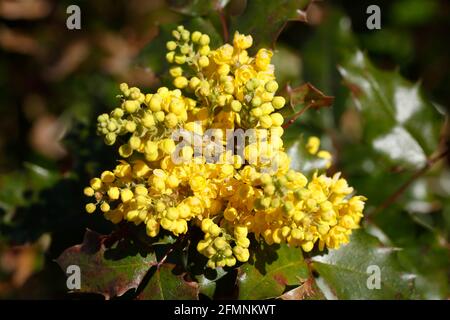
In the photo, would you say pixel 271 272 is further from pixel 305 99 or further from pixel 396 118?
pixel 396 118

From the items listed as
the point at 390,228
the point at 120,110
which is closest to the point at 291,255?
the point at 120,110

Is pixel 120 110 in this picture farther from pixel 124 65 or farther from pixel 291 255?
pixel 124 65

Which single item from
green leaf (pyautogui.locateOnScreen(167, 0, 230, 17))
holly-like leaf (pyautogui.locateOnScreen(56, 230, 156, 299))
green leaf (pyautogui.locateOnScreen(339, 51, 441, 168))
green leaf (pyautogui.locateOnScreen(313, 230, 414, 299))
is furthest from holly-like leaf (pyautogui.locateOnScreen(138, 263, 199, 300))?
green leaf (pyautogui.locateOnScreen(339, 51, 441, 168))

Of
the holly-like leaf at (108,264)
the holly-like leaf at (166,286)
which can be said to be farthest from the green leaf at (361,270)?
the holly-like leaf at (108,264)

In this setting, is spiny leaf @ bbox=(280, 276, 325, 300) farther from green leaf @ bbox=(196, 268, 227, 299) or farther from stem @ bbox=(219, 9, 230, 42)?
stem @ bbox=(219, 9, 230, 42)

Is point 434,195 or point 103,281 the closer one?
point 103,281

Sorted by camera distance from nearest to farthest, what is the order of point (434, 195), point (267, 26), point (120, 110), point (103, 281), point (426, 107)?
point (120, 110), point (103, 281), point (267, 26), point (426, 107), point (434, 195)

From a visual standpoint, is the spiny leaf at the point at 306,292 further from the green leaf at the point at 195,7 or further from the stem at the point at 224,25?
the green leaf at the point at 195,7
